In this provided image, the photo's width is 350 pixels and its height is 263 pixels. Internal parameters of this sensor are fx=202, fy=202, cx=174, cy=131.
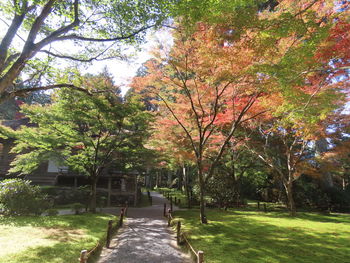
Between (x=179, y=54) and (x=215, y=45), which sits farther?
(x=179, y=54)

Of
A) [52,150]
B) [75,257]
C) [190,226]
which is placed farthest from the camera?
[52,150]

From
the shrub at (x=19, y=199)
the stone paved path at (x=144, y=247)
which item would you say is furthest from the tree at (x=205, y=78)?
the shrub at (x=19, y=199)

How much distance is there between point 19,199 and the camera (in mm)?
9883

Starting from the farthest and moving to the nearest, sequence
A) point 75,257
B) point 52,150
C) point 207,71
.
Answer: point 52,150
point 207,71
point 75,257

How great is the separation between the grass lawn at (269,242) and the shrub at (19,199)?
25.2 feet

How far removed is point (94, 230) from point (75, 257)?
10.3 feet

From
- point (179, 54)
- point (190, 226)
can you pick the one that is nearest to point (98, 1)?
point (179, 54)

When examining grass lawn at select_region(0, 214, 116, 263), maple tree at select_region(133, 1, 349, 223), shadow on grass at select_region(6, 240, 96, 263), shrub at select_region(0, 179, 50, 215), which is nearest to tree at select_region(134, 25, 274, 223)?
maple tree at select_region(133, 1, 349, 223)

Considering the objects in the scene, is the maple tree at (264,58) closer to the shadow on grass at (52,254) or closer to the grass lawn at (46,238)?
the grass lawn at (46,238)

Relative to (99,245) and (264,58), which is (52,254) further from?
(264,58)

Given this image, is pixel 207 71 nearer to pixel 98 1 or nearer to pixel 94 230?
pixel 98 1

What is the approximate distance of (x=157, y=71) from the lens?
999 cm

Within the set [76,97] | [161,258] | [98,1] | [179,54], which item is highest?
[98,1]

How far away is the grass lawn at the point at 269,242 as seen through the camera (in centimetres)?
593
